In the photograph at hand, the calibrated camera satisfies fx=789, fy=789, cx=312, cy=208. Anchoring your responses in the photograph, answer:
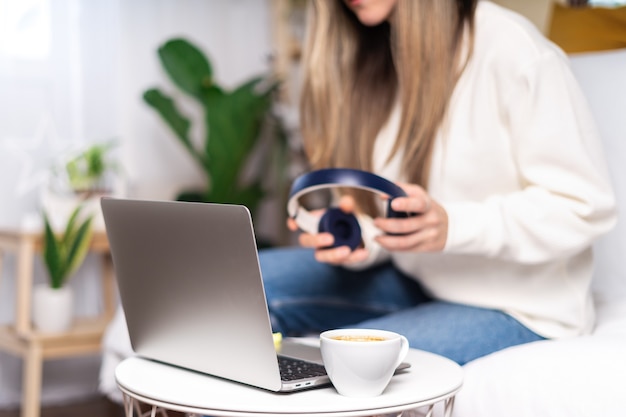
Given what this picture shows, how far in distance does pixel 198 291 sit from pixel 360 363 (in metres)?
0.20

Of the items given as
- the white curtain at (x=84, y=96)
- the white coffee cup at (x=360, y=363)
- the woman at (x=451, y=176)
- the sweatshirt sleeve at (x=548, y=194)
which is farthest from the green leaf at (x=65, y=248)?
the white coffee cup at (x=360, y=363)

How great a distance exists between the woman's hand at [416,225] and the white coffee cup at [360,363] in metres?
0.23

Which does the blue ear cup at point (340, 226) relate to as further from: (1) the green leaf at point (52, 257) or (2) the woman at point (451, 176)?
(1) the green leaf at point (52, 257)

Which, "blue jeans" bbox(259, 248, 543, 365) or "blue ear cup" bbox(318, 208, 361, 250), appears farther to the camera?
"blue jeans" bbox(259, 248, 543, 365)

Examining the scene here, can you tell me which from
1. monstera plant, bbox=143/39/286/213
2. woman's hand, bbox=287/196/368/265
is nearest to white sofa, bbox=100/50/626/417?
woman's hand, bbox=287/196/368/265

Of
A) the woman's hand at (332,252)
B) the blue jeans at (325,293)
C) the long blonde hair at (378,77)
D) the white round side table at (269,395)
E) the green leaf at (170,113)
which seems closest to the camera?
the white round side table at (269,395)

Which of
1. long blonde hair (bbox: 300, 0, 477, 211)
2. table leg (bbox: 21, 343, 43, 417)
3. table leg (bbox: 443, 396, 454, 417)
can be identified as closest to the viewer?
table leg (bbox: 443, 396, 454, 417)

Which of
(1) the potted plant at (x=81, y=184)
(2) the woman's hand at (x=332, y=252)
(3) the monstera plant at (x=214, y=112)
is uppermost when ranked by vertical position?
(2) the woman's hand at (x=332, y=252)

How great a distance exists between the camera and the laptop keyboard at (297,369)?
0.85 meters

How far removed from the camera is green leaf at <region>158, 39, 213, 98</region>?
2342mm

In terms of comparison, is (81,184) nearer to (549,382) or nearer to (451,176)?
(451,176)

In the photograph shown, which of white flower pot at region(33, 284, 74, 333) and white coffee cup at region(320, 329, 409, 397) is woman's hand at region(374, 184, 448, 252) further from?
white flower pot at region(33, 284, 74, 333)

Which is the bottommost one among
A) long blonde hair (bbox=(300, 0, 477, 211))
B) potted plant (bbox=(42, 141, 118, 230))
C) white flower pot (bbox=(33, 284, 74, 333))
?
white flower pot (bbox=(33, 284, 74, 333))

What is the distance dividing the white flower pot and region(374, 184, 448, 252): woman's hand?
3.99 ft
